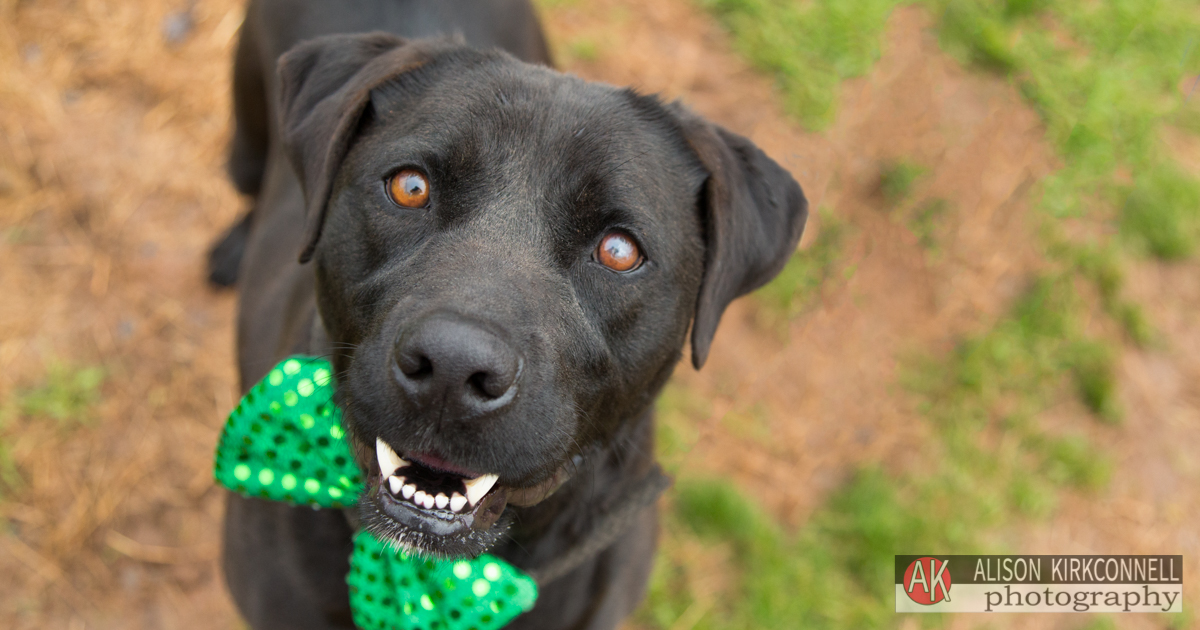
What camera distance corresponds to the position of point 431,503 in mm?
2084

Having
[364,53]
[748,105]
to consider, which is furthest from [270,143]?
[748,105]

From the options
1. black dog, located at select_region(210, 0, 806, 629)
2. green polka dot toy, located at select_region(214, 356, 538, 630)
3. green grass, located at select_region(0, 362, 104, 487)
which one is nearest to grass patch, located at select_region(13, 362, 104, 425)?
green grass, located at select_region(0, 362, 104, 487)

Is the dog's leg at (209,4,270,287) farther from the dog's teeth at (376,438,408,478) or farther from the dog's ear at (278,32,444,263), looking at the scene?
the dog's teeth at (376,438,408,478)

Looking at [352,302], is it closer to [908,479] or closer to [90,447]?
[90,447]

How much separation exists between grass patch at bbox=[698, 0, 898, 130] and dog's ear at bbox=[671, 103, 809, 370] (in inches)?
112

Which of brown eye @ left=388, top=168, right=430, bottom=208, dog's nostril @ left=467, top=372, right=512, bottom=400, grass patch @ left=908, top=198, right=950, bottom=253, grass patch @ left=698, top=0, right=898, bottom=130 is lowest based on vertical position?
dog's nostril @ left=467, top=372, right=512, bottom=400

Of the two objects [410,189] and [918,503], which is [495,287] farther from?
[918,503]

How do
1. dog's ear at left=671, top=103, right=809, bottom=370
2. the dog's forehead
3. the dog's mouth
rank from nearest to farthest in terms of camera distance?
1. the dog's mouth
2. the dog's forehead
3. dog's ear at left=671, top=103, right=809, bottom=370

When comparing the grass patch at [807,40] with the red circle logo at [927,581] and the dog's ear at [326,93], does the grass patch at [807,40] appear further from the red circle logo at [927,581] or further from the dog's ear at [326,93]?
the dog's ear at [326,93]

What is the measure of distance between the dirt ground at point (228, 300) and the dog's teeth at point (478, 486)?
2283 mm

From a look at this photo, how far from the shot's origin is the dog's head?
1.90m

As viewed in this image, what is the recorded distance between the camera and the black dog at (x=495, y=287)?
192 cm

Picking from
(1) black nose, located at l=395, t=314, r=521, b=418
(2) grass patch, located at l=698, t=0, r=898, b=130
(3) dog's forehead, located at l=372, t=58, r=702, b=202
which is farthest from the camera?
(2) grass patch, located at l=698, t=0, r=898, b=130

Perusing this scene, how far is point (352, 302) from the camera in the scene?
7.18 feet
